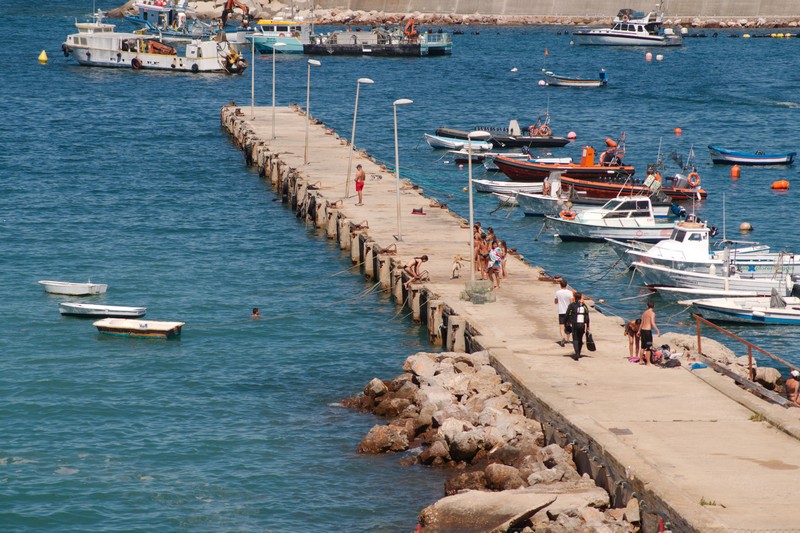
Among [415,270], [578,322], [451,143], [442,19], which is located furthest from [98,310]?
[442,19]

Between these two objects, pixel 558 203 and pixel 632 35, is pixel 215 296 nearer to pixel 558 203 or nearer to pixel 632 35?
pixel 558 203

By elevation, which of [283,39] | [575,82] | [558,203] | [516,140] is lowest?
[558,203]

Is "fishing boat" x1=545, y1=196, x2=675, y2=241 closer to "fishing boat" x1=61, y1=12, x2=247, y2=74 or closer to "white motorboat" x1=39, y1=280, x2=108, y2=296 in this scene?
"white motorboat" x1=39, y1=280, x2=108, y2=296

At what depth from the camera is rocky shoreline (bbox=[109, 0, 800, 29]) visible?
18638 centimetres

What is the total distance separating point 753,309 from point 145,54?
305 feet

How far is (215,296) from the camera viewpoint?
46.5 meters

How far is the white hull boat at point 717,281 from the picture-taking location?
→ 4575 centimetres

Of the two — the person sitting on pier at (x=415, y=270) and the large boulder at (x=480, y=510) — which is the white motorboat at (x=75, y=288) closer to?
the person sitting on pier at (x=415, y=270)

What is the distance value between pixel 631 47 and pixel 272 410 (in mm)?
137927

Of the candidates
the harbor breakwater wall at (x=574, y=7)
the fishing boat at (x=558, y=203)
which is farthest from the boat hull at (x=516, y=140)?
the harbor breakwater wall at (x=574, y=7)

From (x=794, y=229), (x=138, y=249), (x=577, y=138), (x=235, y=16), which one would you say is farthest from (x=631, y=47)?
(x=138, y=249)

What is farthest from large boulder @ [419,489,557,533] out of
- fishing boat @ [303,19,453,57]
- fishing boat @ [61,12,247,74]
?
fishing boat @ [303,19,453,57]

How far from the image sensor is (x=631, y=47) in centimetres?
16400

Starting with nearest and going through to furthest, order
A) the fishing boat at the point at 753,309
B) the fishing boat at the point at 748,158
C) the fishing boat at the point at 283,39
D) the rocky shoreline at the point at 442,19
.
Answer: the fishing boat at the point at 753,309, the fishing boat at the point at 748,158, the fishing boat at the point at 283,39, the rocky shoreline at the point at 442,19
